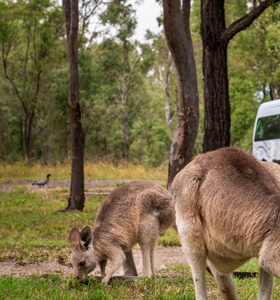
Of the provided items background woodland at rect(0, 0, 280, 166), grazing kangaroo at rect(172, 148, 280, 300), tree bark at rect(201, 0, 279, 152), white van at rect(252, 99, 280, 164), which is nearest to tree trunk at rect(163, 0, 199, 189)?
tree bark at rect(201, 0, 279, 152)

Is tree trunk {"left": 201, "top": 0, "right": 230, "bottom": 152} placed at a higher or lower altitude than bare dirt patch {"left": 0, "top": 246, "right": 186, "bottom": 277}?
higher

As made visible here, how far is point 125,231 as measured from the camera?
21.4 feet

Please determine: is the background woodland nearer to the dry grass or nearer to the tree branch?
the dry grass

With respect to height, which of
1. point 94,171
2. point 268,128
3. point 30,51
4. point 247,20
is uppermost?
point 30,51

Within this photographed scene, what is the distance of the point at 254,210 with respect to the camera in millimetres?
3660

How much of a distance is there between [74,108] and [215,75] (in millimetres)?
3736

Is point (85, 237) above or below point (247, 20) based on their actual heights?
below

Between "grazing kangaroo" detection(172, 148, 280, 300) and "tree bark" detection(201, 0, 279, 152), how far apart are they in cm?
733

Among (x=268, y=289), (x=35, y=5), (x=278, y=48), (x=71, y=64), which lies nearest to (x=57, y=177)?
(x=35, y=5)

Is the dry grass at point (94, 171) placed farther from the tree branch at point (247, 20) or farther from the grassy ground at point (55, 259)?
the tree branch at point (247, 20)

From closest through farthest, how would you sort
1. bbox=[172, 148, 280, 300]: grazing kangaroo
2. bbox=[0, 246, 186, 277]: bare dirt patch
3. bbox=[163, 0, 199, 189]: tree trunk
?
bbox=[172, 148, 280, 300]: grazing kangaroo, bbox=[0, 246, 186, 277]: bare dirt patch, bbox=[163, 0, 199, 189]: tree trunk

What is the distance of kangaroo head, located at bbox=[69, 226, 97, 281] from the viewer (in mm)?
6113

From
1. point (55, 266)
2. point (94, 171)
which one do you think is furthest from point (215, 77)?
point (94, 171)

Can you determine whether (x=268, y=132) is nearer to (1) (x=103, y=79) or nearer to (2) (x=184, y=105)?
(2) (x=184, y=105)
